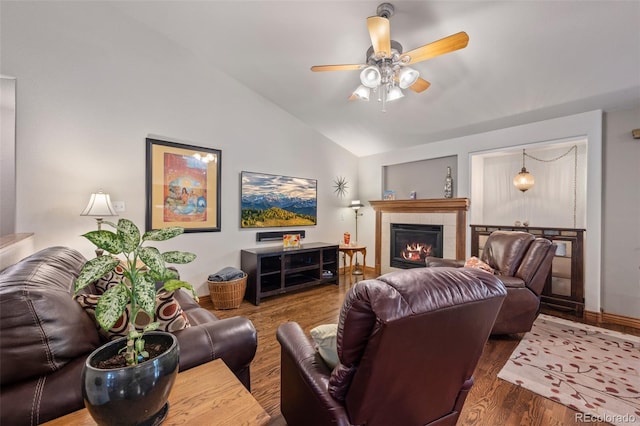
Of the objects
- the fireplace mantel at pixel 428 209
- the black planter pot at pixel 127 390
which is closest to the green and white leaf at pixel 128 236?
the black planter pot at pixel 127 390

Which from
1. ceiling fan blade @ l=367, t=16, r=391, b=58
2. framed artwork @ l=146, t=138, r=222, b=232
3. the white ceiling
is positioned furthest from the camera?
framed artwork @ l=146, t=138, r=222, b=232

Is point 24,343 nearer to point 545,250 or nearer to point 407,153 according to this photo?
point 545,250

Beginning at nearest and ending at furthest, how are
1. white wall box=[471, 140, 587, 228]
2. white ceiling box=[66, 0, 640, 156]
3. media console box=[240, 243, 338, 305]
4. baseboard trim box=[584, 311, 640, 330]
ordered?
white ceiling box=[66, 0, 640, 156] < baseboard trim box=[584, 311, 640, 330] < media console box=[240, 243, 338, 305] < white wall box=[471, 140, 587, 228]

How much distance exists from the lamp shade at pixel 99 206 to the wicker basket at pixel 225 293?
132 cm

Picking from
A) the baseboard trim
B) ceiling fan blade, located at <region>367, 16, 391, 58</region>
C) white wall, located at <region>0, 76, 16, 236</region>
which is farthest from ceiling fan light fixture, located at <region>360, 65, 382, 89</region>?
the baseboard trim

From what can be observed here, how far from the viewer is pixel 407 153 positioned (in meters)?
4.59

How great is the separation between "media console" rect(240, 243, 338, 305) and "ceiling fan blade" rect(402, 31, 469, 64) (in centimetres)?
269

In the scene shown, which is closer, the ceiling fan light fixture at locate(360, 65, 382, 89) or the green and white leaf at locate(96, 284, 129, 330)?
the green and white leaf at locate(96, 284, 129, 330)

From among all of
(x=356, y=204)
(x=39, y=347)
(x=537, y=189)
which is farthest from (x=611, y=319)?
(x=39, y=347)

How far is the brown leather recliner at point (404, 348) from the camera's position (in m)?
0.79

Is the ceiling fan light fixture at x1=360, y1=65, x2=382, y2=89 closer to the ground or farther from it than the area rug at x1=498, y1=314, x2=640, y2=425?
farther from it

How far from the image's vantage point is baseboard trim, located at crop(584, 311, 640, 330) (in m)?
2.77

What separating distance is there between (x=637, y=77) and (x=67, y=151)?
217 inches

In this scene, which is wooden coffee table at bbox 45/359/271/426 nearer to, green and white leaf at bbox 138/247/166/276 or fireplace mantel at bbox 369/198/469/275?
green and white leaf at bbox 138/247/166/276
